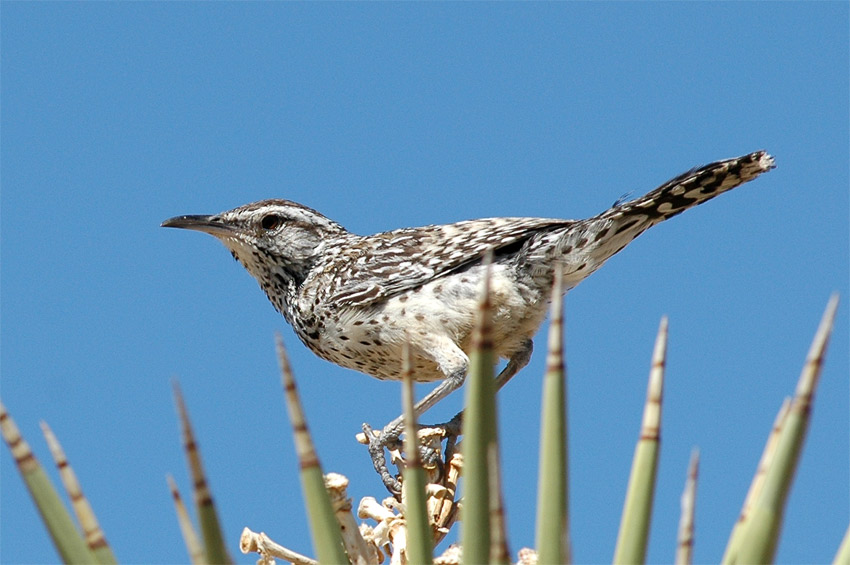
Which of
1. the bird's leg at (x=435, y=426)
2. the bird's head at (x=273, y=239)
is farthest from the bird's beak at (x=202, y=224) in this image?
the bird's leg at (x=435, y=426)

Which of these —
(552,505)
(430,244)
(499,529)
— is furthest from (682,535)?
(430,244)

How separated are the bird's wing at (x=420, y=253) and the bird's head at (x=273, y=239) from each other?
21 cm

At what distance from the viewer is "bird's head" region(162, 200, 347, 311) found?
452cm

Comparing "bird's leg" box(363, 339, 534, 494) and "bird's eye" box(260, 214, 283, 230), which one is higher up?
"bird's eye" box(260, 214, 283, 230)

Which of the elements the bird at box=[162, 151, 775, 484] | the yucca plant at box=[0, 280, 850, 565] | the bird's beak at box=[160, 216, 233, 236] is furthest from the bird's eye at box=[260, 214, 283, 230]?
the yucca plant at box=[0, 280, 850, 565]

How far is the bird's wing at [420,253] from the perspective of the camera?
13.0 feet

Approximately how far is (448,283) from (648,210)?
752 millimetres

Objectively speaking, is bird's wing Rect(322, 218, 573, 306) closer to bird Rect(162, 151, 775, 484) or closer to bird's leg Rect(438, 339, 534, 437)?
bird Rect(162, 151, 775, 484)

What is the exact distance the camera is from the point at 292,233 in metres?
4.57

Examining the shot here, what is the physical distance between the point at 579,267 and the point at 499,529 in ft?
9.05

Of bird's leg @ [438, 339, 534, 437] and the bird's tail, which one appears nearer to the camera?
the bird's tail

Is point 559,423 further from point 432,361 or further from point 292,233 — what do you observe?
point 292,233

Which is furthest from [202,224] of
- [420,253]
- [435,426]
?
[435,426]

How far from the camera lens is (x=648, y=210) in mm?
3709
